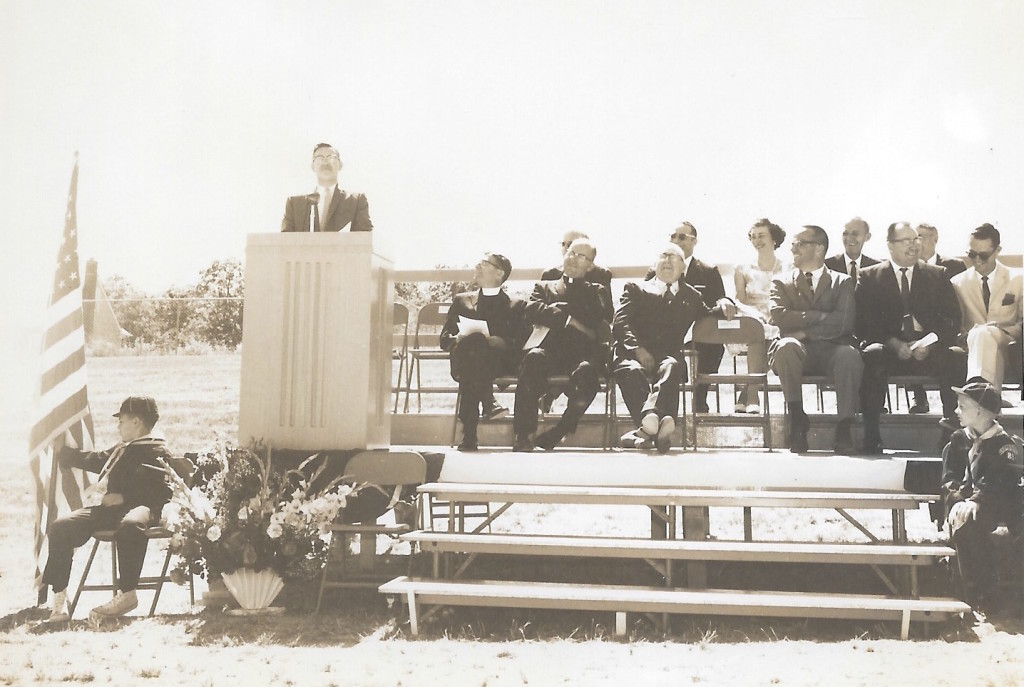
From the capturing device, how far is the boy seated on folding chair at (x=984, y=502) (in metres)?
3.53

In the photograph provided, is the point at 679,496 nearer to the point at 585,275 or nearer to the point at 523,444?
the point at 523,444

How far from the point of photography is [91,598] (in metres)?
4.00

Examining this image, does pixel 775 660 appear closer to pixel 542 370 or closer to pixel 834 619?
pixel 834 619

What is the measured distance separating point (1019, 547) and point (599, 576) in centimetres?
183

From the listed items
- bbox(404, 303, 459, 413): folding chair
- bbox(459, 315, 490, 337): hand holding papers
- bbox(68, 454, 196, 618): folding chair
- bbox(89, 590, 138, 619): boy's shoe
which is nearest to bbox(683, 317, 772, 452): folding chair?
bbox(459, 315, 490, 337): hand holding papers

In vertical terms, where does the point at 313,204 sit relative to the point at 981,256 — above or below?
above

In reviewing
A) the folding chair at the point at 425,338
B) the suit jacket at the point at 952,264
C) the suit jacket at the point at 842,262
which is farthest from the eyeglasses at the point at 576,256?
the suit jacket at the point at 952,264

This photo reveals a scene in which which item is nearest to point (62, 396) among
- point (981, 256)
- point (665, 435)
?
point (665, 435)

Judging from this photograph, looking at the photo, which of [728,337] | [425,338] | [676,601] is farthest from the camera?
[425,338]

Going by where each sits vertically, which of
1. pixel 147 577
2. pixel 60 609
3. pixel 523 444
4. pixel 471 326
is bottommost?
pixel 60 609

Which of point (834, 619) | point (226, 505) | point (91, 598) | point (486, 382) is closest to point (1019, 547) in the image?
point (834, 619)

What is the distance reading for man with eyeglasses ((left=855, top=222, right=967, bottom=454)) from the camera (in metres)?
4.23

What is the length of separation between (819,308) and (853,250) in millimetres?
726

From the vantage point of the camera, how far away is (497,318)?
470cm
